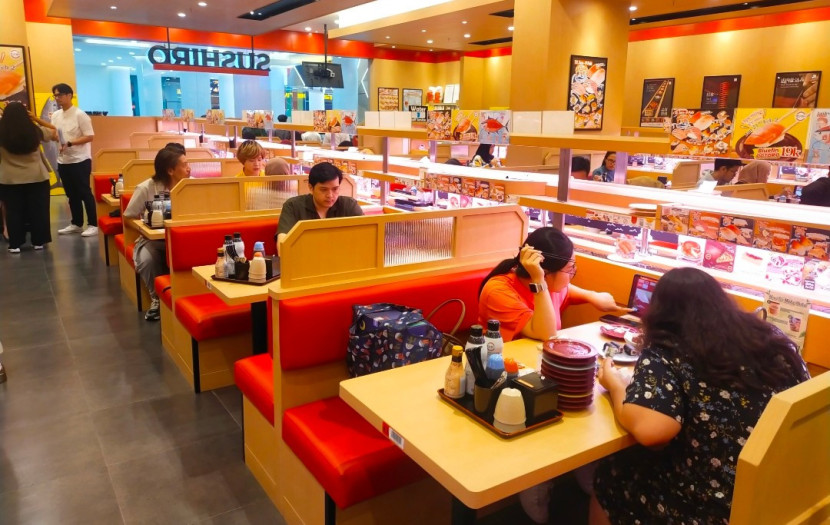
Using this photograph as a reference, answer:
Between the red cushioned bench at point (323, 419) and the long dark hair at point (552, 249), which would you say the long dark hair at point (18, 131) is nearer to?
the red cushioned bench at point (323, 419)

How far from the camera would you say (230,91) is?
1656cm

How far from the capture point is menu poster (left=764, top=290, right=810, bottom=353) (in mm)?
2291

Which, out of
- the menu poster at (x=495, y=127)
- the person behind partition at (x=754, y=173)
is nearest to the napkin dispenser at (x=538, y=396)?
the menu poster at (x=495, y=127)

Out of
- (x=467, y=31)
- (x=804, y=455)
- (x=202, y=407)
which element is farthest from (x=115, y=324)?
(x=467, y=31)

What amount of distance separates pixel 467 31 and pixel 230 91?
7657mm

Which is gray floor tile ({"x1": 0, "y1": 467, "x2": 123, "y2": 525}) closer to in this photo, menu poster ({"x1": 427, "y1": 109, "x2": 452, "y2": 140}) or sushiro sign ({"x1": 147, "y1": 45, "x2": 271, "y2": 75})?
menu poster ({"x1": 427, "y1": 109, "x2": 452, "y2": 140})

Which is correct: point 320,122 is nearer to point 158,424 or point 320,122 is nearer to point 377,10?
point 158,424

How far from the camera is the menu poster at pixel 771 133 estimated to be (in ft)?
7.24

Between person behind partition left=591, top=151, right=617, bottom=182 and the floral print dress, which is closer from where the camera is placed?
the floral print dress

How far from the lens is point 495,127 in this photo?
350 cm

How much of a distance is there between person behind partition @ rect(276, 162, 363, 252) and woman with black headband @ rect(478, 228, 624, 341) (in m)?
1.53

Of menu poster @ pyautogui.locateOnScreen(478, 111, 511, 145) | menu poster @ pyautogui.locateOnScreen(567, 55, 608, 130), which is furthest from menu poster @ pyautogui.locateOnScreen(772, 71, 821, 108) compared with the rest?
menu poster @ pyautogui.locateOnScreen(478, 111, 511, 145)

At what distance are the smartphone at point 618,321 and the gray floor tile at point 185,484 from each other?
1.79 meters

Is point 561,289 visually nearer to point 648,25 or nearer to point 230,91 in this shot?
point 648,25
